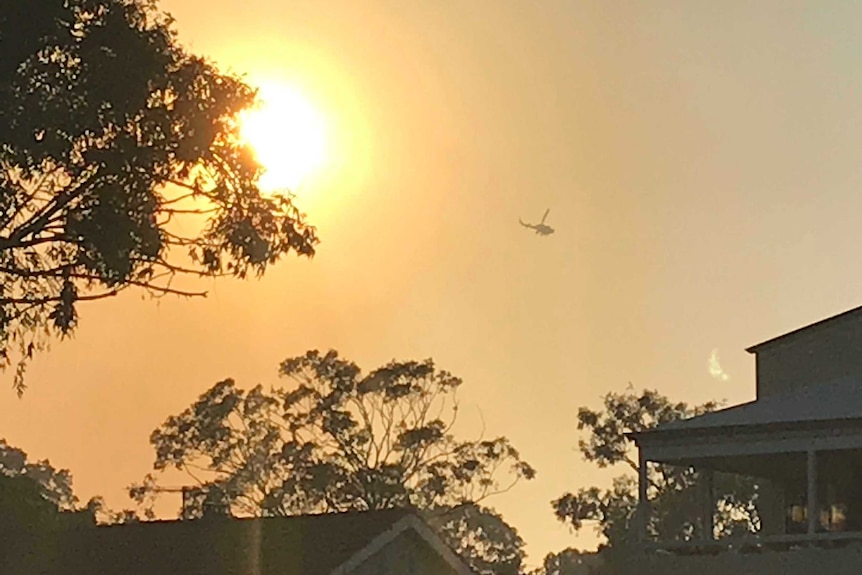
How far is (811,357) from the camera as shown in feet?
104

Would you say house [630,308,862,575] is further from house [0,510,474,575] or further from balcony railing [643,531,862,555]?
house [0,510,474,575]

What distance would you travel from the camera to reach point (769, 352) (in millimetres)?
32781

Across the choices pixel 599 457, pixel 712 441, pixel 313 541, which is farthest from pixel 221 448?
pixel 712 441

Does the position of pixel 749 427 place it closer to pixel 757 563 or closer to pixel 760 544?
pixel 760 544

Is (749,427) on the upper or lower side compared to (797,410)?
lower

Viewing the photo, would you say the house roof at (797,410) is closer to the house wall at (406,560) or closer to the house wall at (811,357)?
the house wall at (811,357)

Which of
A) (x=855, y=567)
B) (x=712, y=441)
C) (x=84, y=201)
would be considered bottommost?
(x=855, y=567)

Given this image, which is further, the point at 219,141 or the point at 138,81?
the point at 219,141

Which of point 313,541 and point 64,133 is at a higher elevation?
point 64,133

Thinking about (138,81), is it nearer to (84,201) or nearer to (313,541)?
(84,201)

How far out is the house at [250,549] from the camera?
3253 cm

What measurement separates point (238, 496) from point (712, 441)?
3976 cm

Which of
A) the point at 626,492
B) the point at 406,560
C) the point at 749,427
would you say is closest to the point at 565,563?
the point at 626,492

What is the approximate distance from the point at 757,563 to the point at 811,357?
5554mm
